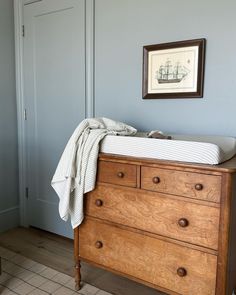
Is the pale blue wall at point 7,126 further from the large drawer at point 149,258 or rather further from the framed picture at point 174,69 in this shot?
the framed picture at point 174,69

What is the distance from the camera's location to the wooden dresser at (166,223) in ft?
4.43

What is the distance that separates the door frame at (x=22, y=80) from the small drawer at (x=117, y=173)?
820 mm

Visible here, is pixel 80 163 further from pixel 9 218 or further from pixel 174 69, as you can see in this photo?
pixel 9 218

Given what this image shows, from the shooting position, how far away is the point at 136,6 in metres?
2.08

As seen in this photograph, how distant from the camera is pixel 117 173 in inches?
64.5

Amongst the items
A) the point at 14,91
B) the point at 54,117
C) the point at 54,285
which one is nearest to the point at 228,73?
the point at 54,117

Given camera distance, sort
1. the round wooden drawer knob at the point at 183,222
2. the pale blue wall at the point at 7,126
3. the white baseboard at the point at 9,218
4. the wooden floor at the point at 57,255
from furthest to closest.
→ the white baseboard at the point at 9,218
the pale blue wall at the point at 7,126
the wooden floor at the point at 57,255
the round wooden drawer knob at the point at 183,222

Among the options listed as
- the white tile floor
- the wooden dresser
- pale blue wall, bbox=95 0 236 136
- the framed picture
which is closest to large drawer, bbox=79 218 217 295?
the wooden dresser

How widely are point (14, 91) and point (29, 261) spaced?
1.61m

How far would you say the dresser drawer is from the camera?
134cm

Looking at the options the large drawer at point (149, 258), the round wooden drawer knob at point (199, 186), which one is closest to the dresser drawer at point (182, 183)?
the round wooden drawer knob at point (199, 186)

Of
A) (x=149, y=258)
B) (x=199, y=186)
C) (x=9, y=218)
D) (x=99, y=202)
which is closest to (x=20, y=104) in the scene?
(x=9, y=218)

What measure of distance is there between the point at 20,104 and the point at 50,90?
0.43m

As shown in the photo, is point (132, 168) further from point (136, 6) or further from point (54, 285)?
point (136, 6)
